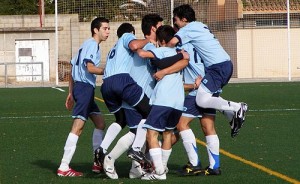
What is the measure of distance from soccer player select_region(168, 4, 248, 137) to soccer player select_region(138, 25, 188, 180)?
0.41 metres

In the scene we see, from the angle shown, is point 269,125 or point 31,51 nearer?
point 269,125

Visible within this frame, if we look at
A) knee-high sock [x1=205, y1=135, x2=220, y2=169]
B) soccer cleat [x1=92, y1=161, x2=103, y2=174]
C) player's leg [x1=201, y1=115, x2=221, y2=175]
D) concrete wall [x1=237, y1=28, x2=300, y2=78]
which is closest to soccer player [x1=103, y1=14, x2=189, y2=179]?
soccer cleat [x1=92, y1=161, x2=103, y2=174]

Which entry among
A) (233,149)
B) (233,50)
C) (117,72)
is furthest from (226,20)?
(117,72)

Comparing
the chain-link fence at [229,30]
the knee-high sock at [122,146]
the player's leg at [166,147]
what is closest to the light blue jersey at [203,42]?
the player's leg at [166,147]

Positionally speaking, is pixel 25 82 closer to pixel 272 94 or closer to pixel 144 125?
pixel 272 94

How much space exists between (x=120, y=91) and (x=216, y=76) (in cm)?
124

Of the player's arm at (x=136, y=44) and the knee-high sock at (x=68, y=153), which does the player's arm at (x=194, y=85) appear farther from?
the knee-high sock at (x=68, y=153)

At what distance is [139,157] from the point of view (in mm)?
10320

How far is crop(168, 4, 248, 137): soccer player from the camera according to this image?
36.2 ft

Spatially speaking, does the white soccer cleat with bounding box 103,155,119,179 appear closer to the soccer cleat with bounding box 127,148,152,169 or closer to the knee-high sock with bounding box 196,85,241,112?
the soccer cleat with bounding box 127,148,152,169

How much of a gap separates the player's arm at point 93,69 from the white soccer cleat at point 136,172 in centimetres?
123

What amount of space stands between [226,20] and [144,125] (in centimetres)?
3362

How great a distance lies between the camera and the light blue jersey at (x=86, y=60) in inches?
444

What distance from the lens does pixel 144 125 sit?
10.5 meters
